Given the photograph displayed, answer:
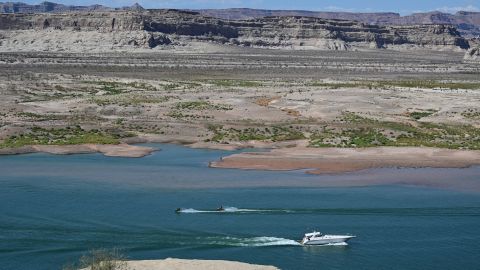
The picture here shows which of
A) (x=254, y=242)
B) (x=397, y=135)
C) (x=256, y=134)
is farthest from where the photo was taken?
(x=256, y=134)

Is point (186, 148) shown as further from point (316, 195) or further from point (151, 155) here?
point (316, 195)

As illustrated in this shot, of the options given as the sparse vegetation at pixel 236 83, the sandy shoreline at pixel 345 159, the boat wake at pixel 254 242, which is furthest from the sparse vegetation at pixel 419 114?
the boat wake at pixel 254 242

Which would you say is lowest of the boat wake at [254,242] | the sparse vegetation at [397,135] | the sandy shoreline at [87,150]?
the sandy shoreline at [87,150]

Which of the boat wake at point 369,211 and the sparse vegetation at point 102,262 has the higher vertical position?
the sparse vegetation at point 102,262

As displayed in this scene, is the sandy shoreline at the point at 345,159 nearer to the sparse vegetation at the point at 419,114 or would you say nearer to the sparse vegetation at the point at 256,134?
the sparse vegetation at the point at 256,134

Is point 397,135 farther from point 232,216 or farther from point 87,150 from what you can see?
point 232,216

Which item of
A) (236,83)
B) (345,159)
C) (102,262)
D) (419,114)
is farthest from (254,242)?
(236,83)

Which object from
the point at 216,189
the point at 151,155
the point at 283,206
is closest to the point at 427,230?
the point at 283,206
